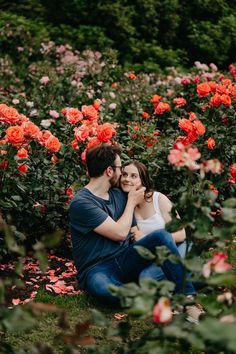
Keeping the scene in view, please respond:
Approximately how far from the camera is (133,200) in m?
3.81

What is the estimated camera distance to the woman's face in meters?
3.97

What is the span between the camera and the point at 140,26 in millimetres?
11211

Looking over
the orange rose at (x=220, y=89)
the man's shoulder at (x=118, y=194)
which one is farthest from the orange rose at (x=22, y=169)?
the orange rose at (x=220, y=89)

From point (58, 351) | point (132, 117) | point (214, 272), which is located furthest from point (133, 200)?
point (132, 117)

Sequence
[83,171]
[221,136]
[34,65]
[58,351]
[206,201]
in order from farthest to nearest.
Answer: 1. [34,65]
2. [221,136]
3. [83,171]
4. [58,351]
5. [206,201]

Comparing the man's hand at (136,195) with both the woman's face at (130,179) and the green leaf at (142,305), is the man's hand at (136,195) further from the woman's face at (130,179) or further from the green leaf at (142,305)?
the green leaf at (142,305)

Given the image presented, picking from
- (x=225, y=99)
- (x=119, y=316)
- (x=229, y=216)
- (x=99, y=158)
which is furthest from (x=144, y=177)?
(x=229, y=216)

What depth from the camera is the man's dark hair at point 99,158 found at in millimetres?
3691

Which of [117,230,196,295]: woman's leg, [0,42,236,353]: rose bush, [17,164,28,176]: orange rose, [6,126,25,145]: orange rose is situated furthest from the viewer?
[17,164,28,176]: orange rose

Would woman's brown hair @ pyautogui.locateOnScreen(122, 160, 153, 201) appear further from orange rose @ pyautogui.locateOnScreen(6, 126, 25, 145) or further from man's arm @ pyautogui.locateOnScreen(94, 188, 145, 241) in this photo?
orange rose @ pyautogui.locateOnScreen(6, 126, 25, 145)

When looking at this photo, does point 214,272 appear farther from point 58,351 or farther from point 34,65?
point 34,65

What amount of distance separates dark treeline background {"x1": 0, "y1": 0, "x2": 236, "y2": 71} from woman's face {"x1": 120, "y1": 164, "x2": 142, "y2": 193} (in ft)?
19.8

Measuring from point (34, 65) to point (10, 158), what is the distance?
4512 mm

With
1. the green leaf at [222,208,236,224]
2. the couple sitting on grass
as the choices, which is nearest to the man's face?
the couple sitting on grass
